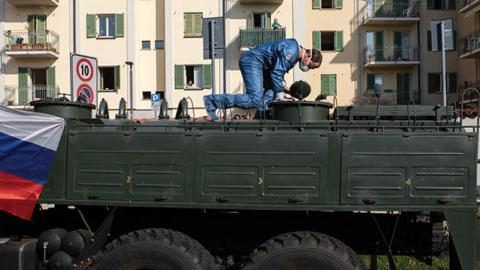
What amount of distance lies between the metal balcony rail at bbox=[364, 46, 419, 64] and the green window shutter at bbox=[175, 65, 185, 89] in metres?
12.1

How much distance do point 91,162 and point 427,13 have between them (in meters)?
34.7

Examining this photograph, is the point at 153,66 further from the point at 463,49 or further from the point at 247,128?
the point at 247,128

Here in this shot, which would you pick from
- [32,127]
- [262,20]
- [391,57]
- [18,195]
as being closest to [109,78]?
[262,20]

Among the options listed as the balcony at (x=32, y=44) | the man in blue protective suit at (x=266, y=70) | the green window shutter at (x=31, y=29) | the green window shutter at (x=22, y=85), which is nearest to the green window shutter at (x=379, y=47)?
the balcony at (x=32, y=44)

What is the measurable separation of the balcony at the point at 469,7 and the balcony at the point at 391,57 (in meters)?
3.86

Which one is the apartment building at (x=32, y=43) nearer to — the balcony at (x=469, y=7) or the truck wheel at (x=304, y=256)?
the balcony at (x=469, y=7)

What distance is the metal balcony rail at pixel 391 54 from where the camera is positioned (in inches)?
1395

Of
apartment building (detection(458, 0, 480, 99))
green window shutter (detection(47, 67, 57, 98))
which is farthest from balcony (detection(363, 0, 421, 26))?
green window shutter (detection(47, 67, 57, 98))

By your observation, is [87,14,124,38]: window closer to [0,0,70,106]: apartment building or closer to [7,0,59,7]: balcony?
[0,0,70,106]: apartment building

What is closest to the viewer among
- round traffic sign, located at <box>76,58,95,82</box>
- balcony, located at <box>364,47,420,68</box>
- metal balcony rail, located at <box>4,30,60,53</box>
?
round traffic sign, located at <box>76,58,95,82</box>

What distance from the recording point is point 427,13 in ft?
117

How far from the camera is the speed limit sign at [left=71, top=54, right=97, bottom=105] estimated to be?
26.4 feet

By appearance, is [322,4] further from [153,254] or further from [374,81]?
[153,254]

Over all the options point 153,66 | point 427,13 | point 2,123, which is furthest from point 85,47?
point 2,123
